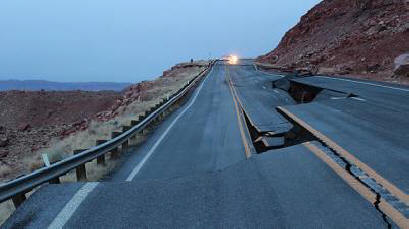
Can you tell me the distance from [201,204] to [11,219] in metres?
2.20

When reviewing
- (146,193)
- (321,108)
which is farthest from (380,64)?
(146,193)

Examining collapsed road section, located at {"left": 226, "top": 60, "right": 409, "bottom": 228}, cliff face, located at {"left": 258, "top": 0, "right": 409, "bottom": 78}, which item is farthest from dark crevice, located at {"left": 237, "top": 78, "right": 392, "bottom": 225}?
cliff face, located at {"left": 258, "top": 0, "right": 409, "bottom": 78}

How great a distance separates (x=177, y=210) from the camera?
196 inches

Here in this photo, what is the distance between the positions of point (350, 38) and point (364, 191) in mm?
47585

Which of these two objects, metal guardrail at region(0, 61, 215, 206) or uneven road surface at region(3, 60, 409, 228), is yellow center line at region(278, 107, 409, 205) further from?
metal guardrail at region(0, 61, 215, 206)

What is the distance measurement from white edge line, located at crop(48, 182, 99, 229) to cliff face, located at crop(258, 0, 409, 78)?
83.5 ft

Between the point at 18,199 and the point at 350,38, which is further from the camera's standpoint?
the point at 350,38

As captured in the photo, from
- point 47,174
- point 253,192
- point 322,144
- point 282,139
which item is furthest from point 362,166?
point 47,174

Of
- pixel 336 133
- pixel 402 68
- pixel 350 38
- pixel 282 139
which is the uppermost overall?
pixel 350 38

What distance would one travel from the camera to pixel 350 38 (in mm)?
49375

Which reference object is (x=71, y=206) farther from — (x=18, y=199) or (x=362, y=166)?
(x=362, y=166)

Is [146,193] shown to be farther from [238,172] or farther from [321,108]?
[321,108]

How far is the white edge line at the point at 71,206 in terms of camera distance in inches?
189

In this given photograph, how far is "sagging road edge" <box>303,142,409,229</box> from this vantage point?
4.26 metres
